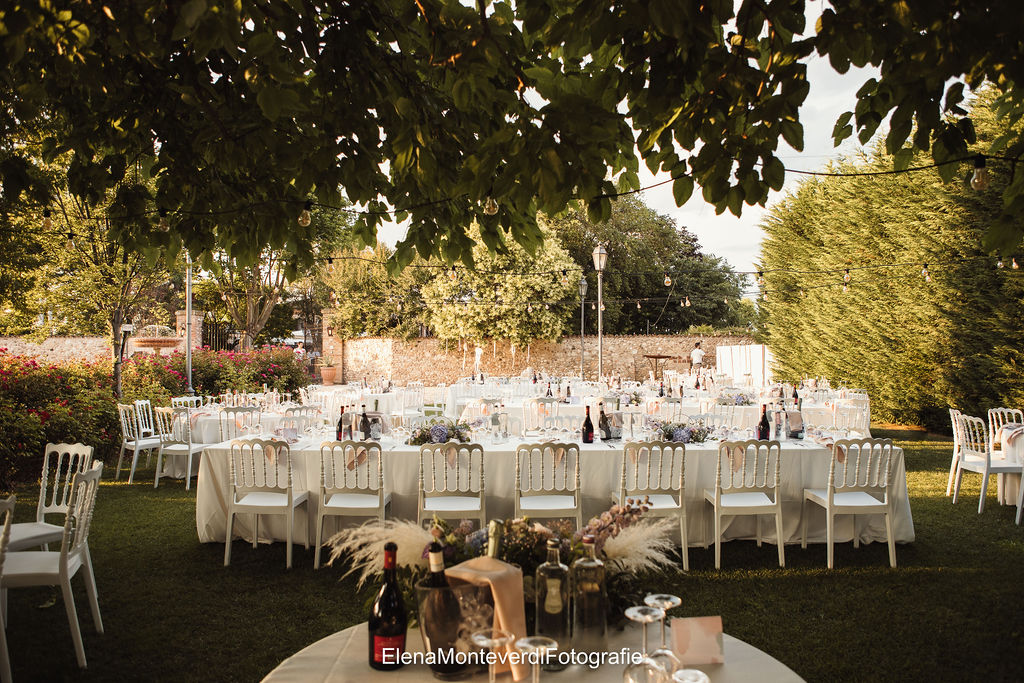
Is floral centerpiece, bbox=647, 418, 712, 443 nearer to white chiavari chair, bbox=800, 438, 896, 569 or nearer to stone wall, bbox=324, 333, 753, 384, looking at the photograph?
white chiavari chair, bbox=800, 438, 896, 569

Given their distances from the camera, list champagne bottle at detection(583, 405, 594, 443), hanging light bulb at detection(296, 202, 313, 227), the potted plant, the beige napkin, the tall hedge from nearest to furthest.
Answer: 1. the beige napkin
2. hanging light bulb at detection(296, 202, 313, 227)
3. champagne bottle at detection(583, 405, 594, 443)
4. the tall hedge
5. the potted plant

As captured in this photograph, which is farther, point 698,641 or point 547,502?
point 547,502

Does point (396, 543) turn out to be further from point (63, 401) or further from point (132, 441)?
→ point (63, 401)

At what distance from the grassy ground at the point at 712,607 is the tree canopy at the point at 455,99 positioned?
2339 mm

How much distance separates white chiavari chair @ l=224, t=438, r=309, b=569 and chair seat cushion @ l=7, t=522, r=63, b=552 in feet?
4.08

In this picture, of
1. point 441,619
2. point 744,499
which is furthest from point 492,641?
point 744,499

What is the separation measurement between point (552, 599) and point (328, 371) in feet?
83.5

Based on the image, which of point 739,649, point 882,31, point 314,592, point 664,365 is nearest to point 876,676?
point 739,649

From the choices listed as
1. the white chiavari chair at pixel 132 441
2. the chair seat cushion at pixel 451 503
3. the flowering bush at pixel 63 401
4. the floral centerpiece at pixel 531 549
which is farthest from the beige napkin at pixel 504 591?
the flowering bush at pixel 63 401

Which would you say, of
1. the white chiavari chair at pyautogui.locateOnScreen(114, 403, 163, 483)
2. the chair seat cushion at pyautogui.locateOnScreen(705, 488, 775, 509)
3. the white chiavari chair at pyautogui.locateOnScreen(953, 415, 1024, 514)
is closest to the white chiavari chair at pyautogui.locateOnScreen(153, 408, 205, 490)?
the white chiavari chair at pyautogui.locateOnScreen(114, 403, 163, 483)

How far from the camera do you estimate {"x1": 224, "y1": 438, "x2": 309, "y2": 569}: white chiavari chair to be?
511 centimetres

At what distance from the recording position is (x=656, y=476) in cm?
517

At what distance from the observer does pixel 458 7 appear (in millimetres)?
2805

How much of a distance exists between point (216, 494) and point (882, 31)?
576 cm
